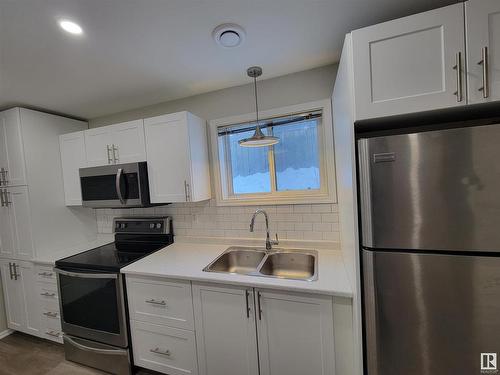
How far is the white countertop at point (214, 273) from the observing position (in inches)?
50.9

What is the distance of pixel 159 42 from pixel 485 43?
1569 millimetres

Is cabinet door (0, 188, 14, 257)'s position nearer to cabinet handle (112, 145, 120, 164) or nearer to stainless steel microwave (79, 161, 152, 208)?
Answer: stainless steel microwave (79, 161, 152, 208)

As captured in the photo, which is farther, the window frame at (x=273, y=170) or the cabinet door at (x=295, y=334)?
the window frame at (x=273, y=170)

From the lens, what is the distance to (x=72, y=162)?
7.64 ft

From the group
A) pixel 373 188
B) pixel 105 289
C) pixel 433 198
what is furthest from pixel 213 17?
pixel 105 289

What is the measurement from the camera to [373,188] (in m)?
1.03

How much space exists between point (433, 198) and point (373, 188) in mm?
229

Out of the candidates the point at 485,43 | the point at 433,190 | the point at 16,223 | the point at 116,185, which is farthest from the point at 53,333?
the point at 485,43

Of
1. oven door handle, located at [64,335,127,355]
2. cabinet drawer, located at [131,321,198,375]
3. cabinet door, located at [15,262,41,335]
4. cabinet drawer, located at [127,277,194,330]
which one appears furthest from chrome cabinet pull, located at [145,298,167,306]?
cabinet door, located at [15,262,41,335]

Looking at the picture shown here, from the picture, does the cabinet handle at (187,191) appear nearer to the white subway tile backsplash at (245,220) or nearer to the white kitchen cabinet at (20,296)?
the white subway tile backsplash at (245,220)

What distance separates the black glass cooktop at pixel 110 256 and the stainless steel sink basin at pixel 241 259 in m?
0.72

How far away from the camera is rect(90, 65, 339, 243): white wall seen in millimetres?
1855

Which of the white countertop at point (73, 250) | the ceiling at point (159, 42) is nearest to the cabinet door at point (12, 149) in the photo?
the ceiling at point (159, 42)

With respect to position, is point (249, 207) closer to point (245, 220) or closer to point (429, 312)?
point (245, 220)
